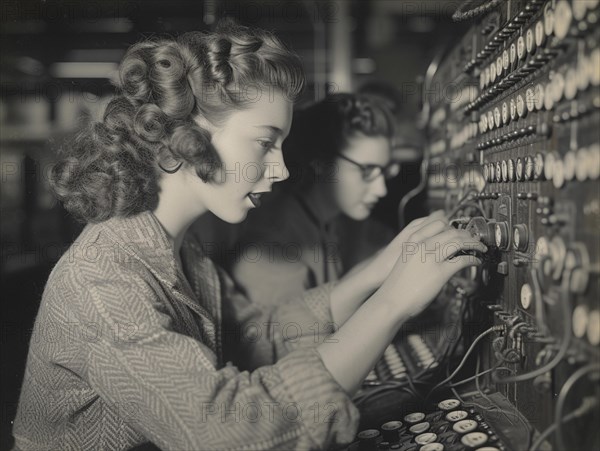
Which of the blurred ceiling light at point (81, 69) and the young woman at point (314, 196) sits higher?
the blurred ceiling light at point (81, 69)

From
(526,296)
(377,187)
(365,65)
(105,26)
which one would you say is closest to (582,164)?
(526,296)

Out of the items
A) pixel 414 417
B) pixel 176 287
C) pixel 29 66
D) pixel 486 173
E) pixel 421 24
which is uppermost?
pixel 421 24

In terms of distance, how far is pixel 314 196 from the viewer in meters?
2.26

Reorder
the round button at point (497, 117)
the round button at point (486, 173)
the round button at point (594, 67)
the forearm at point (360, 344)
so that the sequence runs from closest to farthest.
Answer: the round button at point (594, 67) → the forearm at point (360, 344) → the round button at point (497, 117) → the round button at point (486, 173)

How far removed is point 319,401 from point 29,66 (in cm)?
262

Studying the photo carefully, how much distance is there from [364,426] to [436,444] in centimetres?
26

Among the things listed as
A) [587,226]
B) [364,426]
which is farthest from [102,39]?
[587,226]

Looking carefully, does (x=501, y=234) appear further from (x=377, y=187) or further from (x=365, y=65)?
(x=365, y=65)

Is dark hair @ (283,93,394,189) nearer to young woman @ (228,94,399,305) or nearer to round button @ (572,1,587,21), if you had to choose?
young woman @ (228,94,399,305)

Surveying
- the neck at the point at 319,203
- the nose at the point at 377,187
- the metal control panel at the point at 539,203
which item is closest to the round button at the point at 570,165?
the metal control panel at the point at 539,203

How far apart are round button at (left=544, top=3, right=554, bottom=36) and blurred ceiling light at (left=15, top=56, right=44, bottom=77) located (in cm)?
236

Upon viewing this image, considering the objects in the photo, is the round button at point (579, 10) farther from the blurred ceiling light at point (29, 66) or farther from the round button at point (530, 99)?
the blurred ceiling light at point (29, 66)

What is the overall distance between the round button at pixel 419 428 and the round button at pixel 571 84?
2.37ft

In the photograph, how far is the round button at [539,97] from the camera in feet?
3.25
